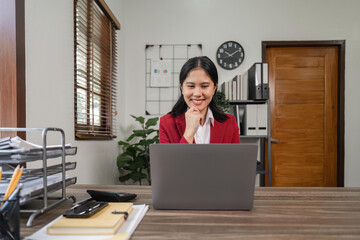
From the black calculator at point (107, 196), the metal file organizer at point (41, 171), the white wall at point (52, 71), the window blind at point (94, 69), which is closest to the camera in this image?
the metal file organizer at point (41, 171)

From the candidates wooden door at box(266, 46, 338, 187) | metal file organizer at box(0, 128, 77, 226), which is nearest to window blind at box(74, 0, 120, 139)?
metal file organizer at box(0, 128, 77, 226)

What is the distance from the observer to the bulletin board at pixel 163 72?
11.2 feet

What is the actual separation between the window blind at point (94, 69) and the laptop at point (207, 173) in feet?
4.67

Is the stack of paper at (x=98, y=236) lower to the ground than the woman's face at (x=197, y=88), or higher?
lower

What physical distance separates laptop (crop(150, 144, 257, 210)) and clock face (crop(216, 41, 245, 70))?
2.76 meters

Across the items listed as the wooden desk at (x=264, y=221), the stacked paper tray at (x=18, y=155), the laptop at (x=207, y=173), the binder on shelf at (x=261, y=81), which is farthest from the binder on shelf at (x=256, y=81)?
the stacked paper tray at (x=18, y=155)

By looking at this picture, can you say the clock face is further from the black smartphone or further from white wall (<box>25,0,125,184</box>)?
the black smartphone

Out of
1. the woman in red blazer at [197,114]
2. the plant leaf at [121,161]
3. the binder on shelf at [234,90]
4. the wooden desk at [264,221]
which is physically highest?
the binder on shelf at [234,90]

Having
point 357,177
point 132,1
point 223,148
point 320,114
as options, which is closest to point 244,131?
point 320,114

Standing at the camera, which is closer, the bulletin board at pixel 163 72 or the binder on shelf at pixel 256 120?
the binder on shelf at pixel 256 120

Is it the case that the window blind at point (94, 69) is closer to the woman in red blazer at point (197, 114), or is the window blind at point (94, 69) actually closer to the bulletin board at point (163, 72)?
the bulletin board at point (163, 72)

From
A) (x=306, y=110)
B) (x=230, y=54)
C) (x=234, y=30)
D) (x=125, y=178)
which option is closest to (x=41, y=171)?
(x=125, y=178)

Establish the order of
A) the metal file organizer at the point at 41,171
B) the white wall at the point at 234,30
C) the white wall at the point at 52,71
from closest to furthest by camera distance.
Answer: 1. the metal file organizer at the point at 41,171
2. the white wall at the point at 52,71
3. the white wall at the point at 234,30

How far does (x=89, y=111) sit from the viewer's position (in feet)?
7.46
